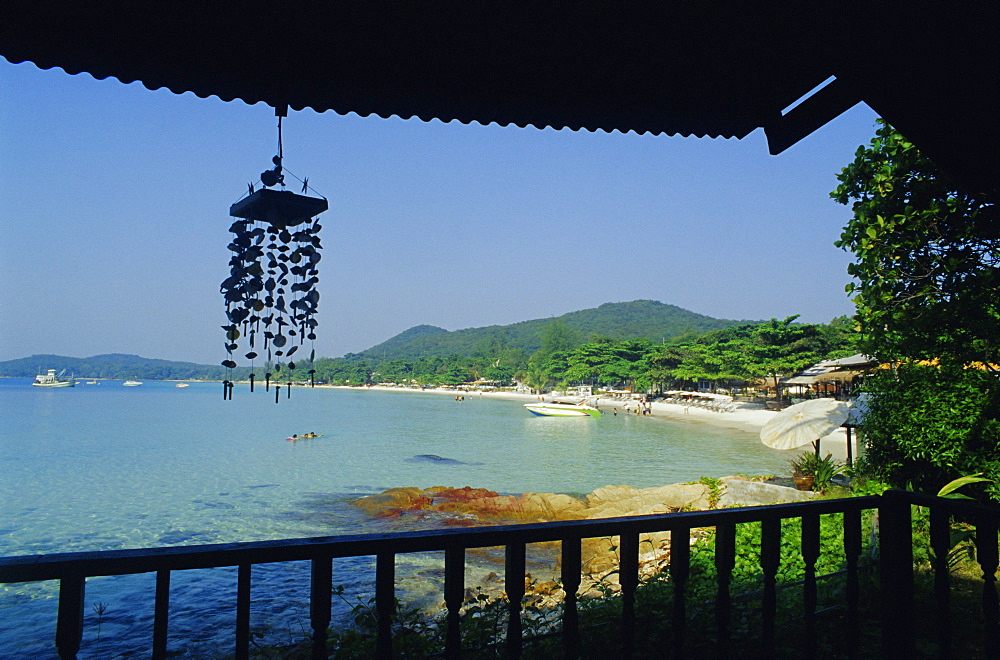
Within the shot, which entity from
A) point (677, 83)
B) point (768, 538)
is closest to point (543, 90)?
point (677, 83)

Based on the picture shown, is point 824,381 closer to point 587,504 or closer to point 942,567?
point 587,504

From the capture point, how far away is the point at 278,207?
3.19 meters

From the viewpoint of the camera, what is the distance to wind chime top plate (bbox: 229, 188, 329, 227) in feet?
A: 10.3

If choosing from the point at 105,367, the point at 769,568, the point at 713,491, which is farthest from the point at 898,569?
the point at 105,367

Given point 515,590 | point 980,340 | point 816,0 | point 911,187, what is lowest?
point 515,590

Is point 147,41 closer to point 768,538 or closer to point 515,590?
point 515,590

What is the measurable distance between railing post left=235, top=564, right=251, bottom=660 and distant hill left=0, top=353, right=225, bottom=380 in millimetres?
148783

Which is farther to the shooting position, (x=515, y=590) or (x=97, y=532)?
(x=97, y=532)

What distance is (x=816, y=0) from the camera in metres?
1.85

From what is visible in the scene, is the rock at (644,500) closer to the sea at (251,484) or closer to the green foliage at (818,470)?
the green foliage at (818,470)

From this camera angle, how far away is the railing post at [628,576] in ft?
4.90

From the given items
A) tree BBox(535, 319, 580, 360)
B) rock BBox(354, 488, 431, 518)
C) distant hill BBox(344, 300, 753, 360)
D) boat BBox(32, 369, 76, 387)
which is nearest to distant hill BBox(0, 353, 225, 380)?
boat BBox(32, 369, 76, 387)

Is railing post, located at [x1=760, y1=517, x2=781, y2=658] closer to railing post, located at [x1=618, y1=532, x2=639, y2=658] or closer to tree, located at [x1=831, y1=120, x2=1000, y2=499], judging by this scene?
railing post, located at [x1=618, y1=532, x2=639, y2=658]

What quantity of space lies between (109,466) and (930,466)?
29078mm
